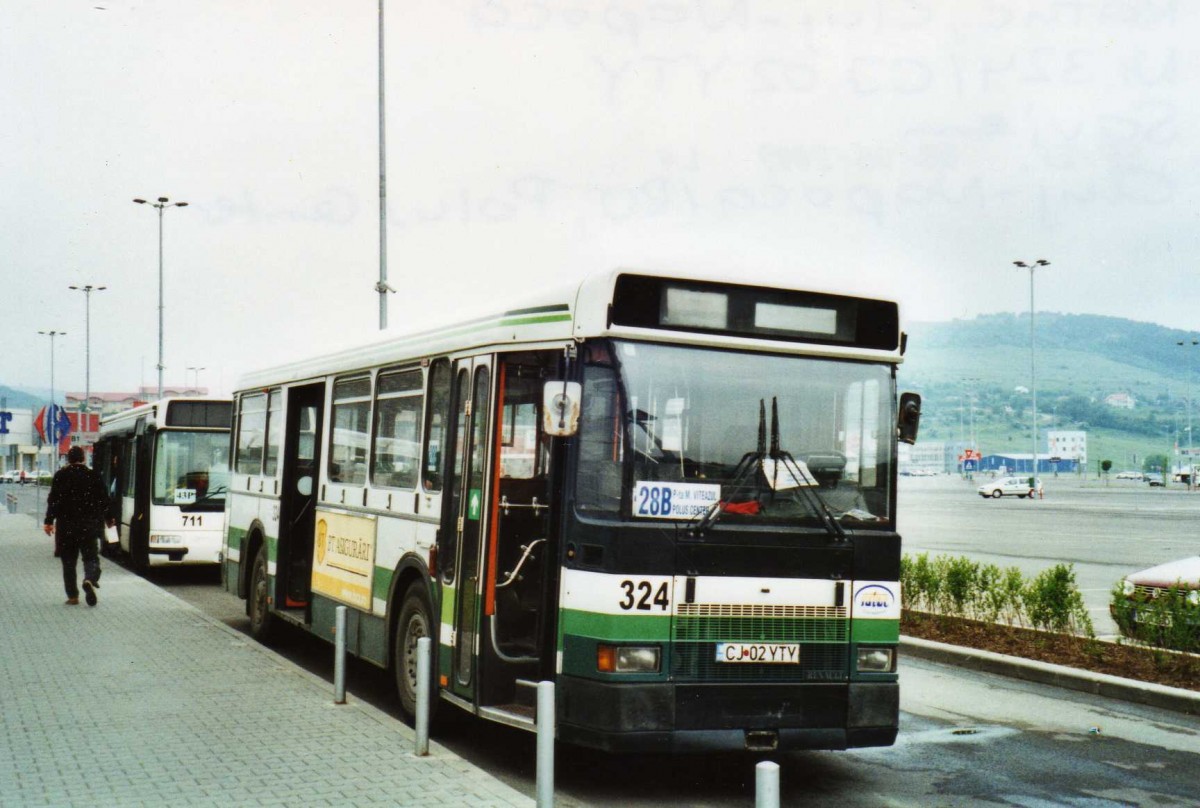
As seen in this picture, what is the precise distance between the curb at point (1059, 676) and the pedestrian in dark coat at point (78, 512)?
9.57 meters

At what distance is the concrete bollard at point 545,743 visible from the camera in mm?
5930

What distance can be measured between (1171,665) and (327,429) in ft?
24.7

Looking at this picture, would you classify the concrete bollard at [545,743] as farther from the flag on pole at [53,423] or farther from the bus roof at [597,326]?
→ the flag on pole at [53,423]

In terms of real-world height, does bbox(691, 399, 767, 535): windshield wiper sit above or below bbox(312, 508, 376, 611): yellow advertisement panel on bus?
above

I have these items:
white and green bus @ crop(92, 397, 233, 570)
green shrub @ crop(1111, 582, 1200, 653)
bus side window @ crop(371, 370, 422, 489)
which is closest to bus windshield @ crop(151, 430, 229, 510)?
white and green bus @ crop(92, 397, 233, 570)

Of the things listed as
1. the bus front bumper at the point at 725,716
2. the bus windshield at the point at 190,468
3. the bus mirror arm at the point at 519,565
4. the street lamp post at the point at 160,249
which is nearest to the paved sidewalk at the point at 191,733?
the bus front bumper at the point at 725,716

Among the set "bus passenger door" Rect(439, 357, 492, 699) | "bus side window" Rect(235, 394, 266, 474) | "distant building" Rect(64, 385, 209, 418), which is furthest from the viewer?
"distant building" Rect(64, 385, 209, 418)

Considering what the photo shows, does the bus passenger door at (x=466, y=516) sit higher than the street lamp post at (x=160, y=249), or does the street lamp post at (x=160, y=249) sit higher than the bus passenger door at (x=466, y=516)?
the street lamp post at (x=160, y=249)

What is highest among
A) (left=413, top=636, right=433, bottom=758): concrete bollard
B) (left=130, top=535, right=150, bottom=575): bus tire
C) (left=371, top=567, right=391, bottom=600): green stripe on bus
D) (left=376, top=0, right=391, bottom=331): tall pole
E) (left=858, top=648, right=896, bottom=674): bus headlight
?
(left=376, top=0, right=391, bottom=331): tall pole

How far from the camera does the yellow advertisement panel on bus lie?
997 centimetres

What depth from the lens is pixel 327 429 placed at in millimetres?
11500

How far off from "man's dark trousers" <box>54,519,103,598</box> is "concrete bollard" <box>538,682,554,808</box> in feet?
35.6

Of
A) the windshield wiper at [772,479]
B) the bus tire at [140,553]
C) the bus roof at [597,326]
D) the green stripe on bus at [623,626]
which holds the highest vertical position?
the bus roof at [597,326]

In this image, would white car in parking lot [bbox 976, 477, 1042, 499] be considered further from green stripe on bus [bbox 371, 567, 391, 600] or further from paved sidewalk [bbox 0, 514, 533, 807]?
green stripe on bus [bbox 371, 567, 391, 600]
